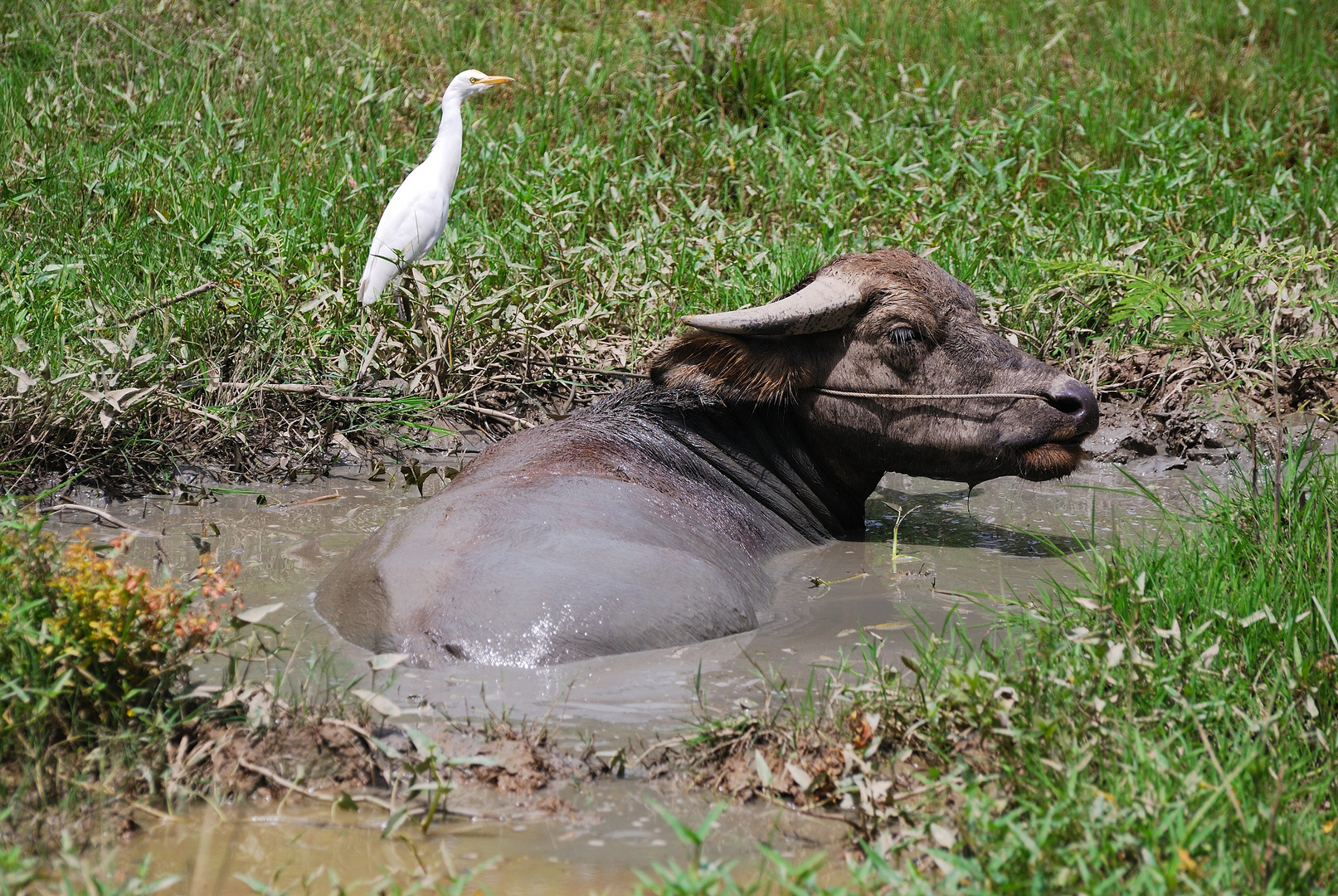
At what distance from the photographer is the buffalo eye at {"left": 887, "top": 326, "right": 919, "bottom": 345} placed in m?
4.53

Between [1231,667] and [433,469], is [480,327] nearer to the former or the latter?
[433,469]

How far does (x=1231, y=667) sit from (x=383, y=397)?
367cm

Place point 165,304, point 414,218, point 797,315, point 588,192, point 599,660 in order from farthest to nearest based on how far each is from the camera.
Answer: point 588,192 < point 414,218 < point 165,304 < point 797,315 < point 599,660

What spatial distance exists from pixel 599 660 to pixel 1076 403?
207 cm

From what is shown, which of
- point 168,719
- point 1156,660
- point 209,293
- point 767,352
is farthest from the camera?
point 209,293

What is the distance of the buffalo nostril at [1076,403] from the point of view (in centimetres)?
448

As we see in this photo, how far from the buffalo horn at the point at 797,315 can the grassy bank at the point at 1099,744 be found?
1.35 meters

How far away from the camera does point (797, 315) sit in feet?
14.5

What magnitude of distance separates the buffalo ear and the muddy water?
1.96ft

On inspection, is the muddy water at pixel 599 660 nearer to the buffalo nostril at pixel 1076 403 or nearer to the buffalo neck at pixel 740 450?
the buffalo neck at pixel 740 450

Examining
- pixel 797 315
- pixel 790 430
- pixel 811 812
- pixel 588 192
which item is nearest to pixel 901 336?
pixel 797 315

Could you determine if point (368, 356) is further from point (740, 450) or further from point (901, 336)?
point (901, 336)

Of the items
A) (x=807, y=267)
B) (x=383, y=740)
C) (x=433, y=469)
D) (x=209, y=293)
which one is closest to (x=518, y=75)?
(x=807, y=267)

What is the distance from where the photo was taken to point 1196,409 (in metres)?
5.87
